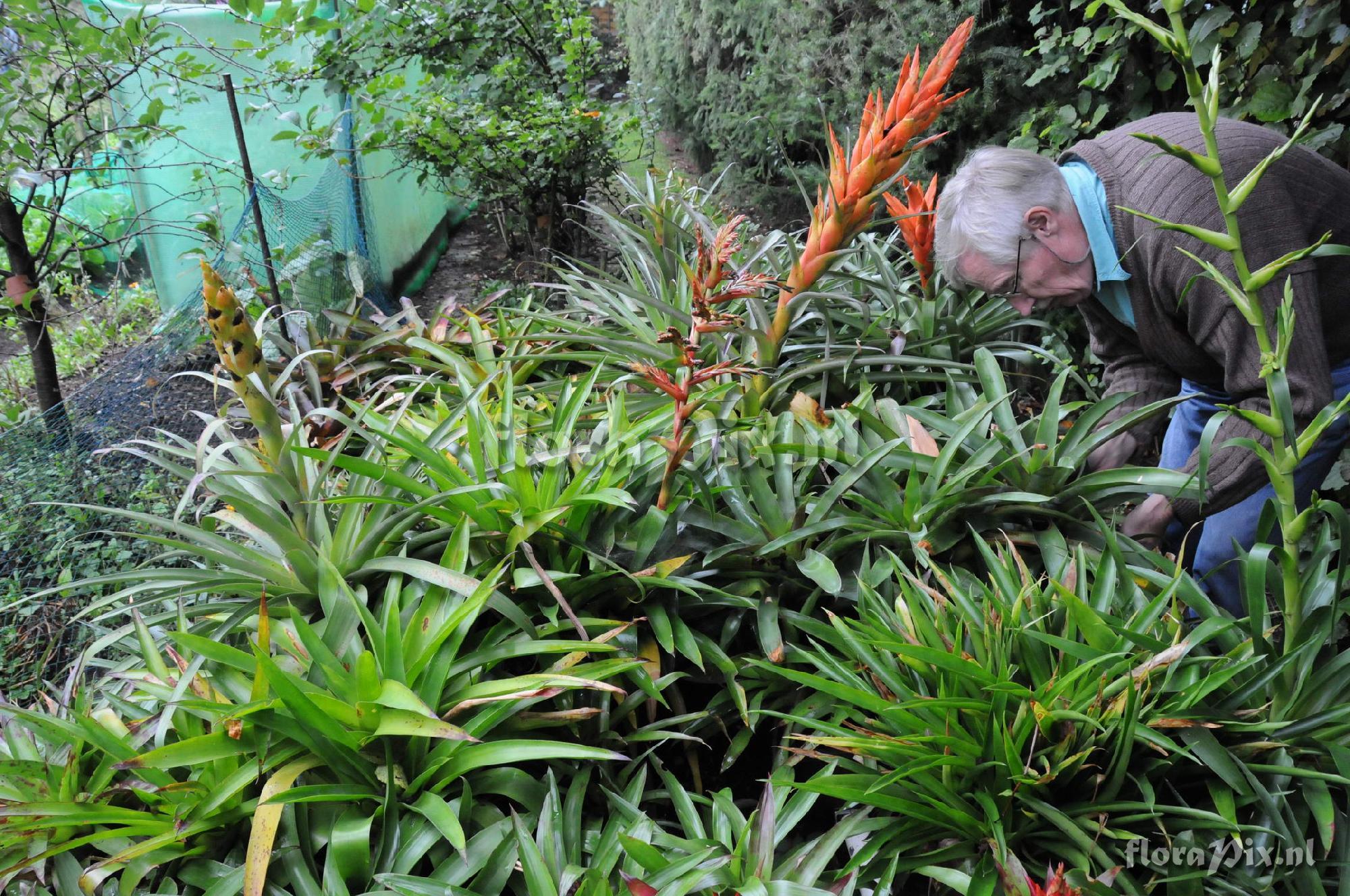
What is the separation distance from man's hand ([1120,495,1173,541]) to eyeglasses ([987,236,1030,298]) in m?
0.62

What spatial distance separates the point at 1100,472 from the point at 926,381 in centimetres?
90

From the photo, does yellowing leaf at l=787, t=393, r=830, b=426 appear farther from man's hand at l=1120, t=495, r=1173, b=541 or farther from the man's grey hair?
man's hand at l=1120, t=495, r=1173, b=541

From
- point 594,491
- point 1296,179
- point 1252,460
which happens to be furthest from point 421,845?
point 1296,179

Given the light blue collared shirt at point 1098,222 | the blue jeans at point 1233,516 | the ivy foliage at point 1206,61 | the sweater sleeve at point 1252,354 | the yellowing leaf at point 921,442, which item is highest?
the ivy foliage at point 1206,61

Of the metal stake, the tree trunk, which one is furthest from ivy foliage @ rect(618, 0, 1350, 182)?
the tree trunk

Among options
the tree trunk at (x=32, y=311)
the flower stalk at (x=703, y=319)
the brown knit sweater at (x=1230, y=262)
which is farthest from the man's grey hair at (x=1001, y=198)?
the tree trunk at (x=32, y=311)

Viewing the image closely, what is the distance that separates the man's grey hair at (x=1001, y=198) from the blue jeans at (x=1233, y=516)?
0.57 meters

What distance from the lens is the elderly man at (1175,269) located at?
74.2 inches

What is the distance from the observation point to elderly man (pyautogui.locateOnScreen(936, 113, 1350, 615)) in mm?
1886

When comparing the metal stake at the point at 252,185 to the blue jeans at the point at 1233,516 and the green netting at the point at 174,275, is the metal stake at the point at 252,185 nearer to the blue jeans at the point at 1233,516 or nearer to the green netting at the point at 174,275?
the green netting at the point at 174,275

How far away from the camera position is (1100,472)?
217 centimetres

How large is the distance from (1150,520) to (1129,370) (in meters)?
0.64

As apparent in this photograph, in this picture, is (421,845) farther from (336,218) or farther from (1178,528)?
(336,218)

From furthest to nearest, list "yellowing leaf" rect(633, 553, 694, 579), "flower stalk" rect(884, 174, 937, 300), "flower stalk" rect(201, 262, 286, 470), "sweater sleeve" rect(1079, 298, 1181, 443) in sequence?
"flower stalk" rect(884, 174, 937, 300), "sweater sleeve" rect(1079, 298, 1181, 443), "yellowing leaf" rect(633, 553, 694, 579), "flower stalk" rect(201, 262, 286, 470)
